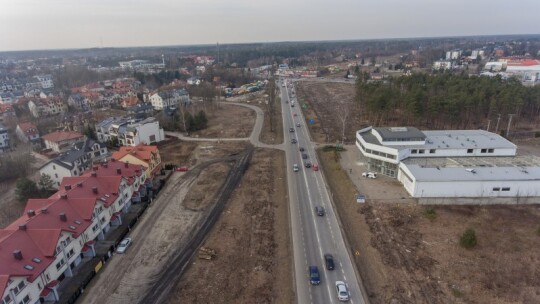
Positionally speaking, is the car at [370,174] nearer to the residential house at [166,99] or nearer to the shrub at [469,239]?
the shrub at [469,239]

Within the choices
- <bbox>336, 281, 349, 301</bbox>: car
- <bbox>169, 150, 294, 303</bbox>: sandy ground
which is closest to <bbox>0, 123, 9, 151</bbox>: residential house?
<bbox>169, 150, 294, 303</bbox>: sandy ground

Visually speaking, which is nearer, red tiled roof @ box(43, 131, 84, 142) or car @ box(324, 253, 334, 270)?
car @ box(324, 253, 334, 270)

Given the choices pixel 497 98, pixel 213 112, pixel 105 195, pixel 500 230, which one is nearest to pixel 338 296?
pixel 500 230

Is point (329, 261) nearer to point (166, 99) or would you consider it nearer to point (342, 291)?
point (342, 291)

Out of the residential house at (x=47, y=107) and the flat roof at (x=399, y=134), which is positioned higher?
the flat roof at (x=399, y=134)

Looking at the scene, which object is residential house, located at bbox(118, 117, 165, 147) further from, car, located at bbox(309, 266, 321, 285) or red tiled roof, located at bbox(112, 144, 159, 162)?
car, located at bbox(309, 266, 321, 285)

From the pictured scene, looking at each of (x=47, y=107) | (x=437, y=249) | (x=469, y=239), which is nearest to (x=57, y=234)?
(x=437, y=249)

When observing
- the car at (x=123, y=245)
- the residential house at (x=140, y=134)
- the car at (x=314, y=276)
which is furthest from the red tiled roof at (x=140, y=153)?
the car at (x=314, y=276)
